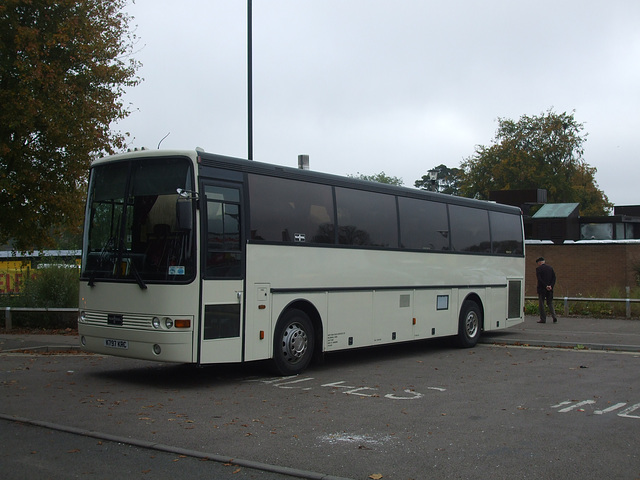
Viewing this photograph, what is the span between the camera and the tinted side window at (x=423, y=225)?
1480 centimetres

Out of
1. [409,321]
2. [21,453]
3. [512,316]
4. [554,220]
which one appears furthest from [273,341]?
[554,220]

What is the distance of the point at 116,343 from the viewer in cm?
1083

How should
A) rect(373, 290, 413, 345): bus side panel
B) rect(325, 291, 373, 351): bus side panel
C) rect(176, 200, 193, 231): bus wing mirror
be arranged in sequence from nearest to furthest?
rect(176, 200, 193, 231): bus wing mirror → rect(325, 291, 373, 351): bus side panel → rect(373, 290, 413, 345): bus side panel

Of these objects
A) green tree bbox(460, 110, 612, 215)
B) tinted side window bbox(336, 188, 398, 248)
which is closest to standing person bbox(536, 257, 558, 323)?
tinted side window bbox(336, 188, 398, 248)

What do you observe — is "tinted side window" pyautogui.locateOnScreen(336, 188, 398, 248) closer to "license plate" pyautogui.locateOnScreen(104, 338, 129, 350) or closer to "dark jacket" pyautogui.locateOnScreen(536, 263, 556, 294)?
"license plate" pyautogui.locateOnScreen(104, 338, 129, 350)

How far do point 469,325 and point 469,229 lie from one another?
2.26 metres

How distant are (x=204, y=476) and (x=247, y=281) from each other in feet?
16.9

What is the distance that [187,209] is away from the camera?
33.4 ft

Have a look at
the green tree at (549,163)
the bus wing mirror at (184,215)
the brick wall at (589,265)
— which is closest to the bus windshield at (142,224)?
the bus wing mirror at (184,215)

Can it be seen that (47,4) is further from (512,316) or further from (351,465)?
(351,465)

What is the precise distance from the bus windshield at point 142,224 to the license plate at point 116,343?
3.06 feet

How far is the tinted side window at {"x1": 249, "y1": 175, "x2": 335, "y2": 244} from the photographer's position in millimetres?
11398

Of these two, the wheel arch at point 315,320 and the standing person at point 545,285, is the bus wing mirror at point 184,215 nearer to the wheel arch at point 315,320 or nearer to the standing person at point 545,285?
the wheel arch at point 315,320

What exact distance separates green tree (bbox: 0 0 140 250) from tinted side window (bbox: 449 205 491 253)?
9822 millimetres
